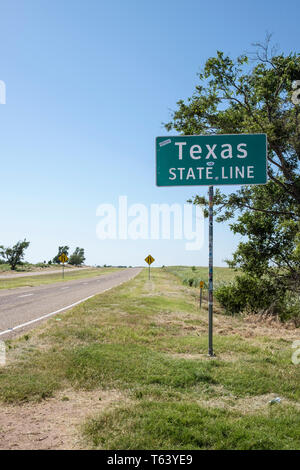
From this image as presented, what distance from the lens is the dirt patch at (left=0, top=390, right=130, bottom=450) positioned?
3.58m

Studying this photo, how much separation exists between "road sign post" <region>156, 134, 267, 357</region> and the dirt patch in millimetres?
3034

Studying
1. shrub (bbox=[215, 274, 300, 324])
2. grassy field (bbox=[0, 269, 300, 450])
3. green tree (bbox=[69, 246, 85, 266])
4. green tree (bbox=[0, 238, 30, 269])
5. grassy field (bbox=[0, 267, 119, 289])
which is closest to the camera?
grassy field (bbox=[0, 269, 300, 450])

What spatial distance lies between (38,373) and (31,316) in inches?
281

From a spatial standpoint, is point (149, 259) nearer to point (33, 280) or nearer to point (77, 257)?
point (33, 280)

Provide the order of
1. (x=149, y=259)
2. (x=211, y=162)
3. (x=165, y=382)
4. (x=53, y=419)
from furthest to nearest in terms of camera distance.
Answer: (x=149, y=259) → (x=211, y=162) → (x=165, y=382) → (x=53, y=419)

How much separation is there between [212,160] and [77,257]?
11503 centimetres

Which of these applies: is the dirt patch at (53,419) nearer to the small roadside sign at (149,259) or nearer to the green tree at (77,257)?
the small roadside sign at (149,259)

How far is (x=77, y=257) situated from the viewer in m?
119

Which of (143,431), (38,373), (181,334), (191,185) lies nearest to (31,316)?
(181,334)

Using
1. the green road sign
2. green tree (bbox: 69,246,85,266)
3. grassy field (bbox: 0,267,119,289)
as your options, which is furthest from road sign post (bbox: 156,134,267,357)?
green tree (bbox: 69,246,85,266)

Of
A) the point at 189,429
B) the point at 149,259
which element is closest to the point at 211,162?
the point at 189,429

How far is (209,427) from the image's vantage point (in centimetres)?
382

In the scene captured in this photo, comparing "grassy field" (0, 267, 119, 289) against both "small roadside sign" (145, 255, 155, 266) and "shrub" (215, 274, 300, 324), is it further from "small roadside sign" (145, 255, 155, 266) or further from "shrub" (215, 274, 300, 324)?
"shrub" (215, 274, 300, 324)
